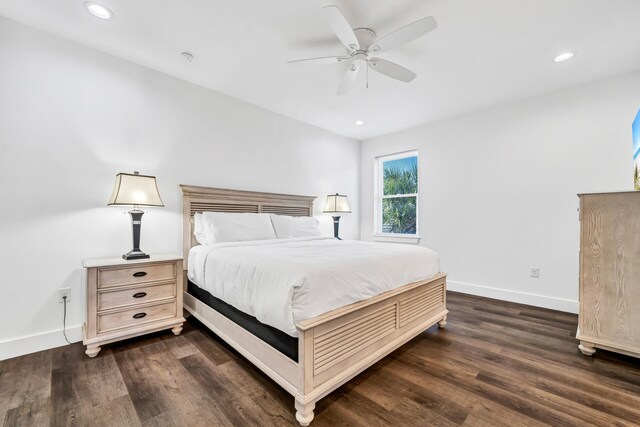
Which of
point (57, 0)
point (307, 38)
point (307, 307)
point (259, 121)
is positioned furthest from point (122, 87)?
point (307, 307)

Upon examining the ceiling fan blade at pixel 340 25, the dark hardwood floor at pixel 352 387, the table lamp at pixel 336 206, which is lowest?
the dark hardwood floor at pixel 352 387

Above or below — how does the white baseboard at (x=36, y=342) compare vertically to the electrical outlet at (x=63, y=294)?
below

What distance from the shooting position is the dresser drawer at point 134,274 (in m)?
2.21

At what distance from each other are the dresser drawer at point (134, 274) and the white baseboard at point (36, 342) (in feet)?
2.09

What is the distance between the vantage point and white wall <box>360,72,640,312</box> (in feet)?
9.88

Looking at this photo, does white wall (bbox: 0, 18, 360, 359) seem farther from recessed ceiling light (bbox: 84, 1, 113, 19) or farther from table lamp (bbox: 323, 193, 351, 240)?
table lamp (bbox: 323, 193, 351, 240)

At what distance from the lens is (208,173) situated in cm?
330

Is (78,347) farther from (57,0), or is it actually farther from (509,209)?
(509,209)

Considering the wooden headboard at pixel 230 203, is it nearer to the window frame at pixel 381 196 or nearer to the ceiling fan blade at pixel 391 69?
the window frame at pixel 381 196

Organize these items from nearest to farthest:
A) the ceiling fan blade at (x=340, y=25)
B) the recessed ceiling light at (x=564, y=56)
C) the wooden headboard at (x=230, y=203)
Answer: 1. the ceiling fan blade at (x=340, y=25)
2. the recessed ceiling light at (x=564, y=56)
3. the wooden headboard at (x=230, y=203)

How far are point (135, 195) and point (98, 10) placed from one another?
4.63 feet

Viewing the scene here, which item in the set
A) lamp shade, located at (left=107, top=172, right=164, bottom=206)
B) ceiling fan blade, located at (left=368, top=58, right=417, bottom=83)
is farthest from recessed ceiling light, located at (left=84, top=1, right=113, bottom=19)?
ceiling fan blade, located at (left=368, top=58, right=417, bottom=83)

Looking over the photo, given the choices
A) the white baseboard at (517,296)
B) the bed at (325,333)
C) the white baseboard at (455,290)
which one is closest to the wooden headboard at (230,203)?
the bed at (325,333)

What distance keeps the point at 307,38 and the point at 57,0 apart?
5.97 ft
